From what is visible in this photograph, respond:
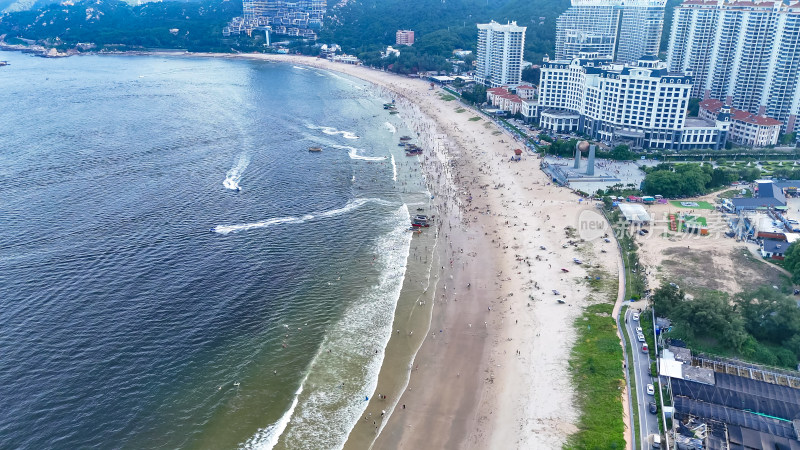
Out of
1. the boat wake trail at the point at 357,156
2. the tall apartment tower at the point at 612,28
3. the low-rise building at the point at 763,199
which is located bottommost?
the boat wake trail at the point at 357,156

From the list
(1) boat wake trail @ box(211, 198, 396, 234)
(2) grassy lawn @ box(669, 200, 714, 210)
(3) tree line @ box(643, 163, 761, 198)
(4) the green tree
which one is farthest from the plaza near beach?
(1) boat wake trail @ box(211, 198, 396, 234)

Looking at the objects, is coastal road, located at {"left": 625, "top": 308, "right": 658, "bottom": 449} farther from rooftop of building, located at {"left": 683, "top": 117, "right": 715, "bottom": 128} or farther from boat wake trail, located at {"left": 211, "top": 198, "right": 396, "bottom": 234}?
rooftop of building, located at {"left": 683, "top": 117, "right": 715, "bottom": 128}

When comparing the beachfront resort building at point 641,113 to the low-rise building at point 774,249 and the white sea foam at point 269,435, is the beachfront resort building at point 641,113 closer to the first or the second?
the low-rise building at point 774,249

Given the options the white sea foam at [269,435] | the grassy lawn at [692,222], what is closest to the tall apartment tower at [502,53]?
the grassy lawn at [692,222]

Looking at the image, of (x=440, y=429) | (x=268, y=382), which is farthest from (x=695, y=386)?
(x=268, y=382)

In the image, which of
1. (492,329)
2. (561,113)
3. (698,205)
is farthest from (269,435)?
(561,113)

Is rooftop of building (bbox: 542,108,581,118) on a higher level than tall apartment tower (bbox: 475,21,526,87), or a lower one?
lower

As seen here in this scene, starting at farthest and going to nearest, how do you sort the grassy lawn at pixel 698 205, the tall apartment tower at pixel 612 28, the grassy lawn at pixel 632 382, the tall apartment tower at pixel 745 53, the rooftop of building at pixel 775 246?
the tall apartment tower at pixel 612 28 → the tall apartment tower at pixel 745 53 → the grassy lawn at pixel 698 205 → the rooftop of building at pixel 775 246 → the grassy lawn at pixel 632 382
